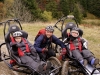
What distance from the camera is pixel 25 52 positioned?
19.0ft

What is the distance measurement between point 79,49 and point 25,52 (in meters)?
1.36

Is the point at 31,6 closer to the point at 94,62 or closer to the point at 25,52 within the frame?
the point at 25,52

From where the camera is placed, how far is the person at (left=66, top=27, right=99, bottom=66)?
5.62 metres

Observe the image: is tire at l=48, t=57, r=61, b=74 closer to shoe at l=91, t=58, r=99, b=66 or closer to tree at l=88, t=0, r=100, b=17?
shoe at l=91, t=58, r=99, b=66

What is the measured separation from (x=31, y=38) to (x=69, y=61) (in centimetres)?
536

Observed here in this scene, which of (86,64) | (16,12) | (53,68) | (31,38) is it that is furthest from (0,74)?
(16,12)

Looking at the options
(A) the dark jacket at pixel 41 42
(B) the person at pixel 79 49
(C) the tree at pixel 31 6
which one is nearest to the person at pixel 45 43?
(A) the dark jacket at pixel 41 42

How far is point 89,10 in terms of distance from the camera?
61062mm

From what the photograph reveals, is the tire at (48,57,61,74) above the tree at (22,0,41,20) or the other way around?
above

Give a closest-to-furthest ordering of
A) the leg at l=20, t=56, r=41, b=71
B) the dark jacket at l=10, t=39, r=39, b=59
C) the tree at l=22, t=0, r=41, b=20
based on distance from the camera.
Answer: the leg at l=20, t=56, r=41, b=71, the dark jacket at l=10, t=39, r=39, b=59, the tree at l=22, t=0, r=41, b=20

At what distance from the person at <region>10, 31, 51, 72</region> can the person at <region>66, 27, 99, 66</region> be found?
0.87m

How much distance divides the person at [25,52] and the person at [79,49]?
34.3 inches

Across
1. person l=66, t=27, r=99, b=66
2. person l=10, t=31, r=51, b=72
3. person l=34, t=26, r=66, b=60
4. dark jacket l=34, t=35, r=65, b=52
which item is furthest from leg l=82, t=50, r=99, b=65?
person l=10, t=31, r=51, b=72

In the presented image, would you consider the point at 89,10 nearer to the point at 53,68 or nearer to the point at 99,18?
the point at 99,18
